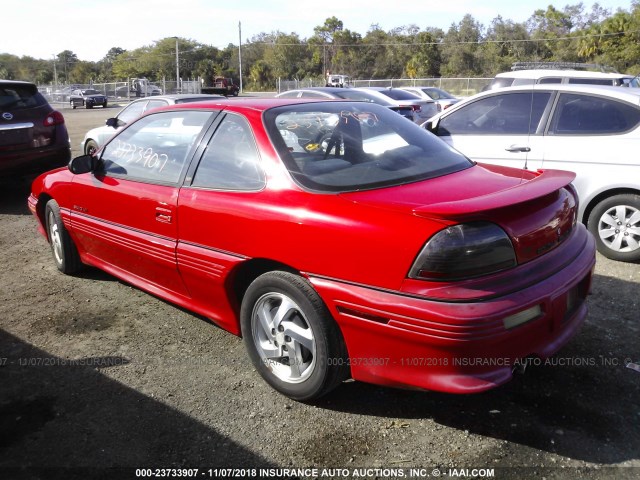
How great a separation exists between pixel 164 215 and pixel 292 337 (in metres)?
1.21

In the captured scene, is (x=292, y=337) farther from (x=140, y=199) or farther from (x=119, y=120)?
(x=119, y=120)

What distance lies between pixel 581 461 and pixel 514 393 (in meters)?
0.57

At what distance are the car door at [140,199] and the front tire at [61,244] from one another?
12.2 inches

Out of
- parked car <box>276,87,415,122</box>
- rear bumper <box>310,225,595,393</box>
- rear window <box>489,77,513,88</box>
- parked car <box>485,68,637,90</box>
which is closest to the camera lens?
rear bumper <box>310,225,595,393</box>

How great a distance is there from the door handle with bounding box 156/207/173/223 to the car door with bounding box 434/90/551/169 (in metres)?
3.53

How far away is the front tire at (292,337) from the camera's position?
263 cm

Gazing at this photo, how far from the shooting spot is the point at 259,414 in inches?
111

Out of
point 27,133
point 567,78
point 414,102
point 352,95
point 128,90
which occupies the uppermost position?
point 128,90

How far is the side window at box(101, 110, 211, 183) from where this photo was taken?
3.50m

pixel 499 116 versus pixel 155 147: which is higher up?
pixel 499 116

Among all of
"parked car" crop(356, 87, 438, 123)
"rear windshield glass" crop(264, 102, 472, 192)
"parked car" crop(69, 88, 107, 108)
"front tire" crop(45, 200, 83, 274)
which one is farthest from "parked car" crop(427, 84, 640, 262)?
"parked car" crop(69, 88, 107, 108)

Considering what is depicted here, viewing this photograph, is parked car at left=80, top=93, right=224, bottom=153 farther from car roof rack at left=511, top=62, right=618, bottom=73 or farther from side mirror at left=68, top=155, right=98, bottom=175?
car roof rack at left=511, top=62, right=618, bottom=73

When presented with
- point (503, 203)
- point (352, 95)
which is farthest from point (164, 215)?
point (352, 95)

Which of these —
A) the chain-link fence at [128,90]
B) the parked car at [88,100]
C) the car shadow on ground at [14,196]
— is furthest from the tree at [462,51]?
the car shadow on ground at [14,196]
